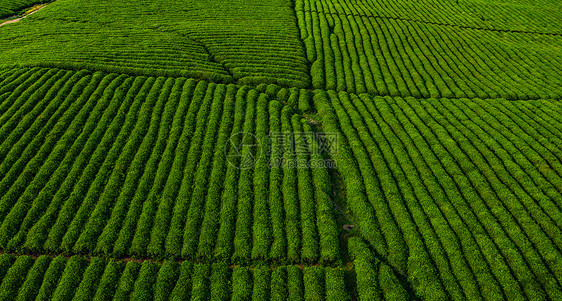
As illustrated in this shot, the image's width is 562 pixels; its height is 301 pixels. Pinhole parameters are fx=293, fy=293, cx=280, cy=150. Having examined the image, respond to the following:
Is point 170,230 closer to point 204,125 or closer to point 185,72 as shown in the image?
point 204,125

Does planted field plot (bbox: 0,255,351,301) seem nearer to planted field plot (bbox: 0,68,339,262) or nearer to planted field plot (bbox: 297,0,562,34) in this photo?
planted field plot (bbox: 0,68,339,262)

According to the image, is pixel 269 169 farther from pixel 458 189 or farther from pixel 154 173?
pixel 458 189

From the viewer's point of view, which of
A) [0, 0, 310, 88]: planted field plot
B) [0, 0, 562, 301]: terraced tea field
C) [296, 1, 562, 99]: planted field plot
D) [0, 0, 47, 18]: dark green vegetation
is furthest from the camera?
[0, 0, 47, 18]: dark green vegetation

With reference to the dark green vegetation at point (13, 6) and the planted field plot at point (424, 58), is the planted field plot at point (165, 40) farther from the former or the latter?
the dark green vegetation at point (13, 6)

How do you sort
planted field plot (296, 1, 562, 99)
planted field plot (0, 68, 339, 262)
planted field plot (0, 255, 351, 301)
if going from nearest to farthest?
planted field plot (0, 255, 351, 301) → planted field plot (0, 68, 339, 262) → planted field plot (296, 1, 562, 99)

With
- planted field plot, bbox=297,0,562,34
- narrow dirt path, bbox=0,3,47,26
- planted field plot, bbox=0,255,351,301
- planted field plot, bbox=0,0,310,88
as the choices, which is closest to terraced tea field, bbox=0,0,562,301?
planted field plot, bbox=0,255,351,301

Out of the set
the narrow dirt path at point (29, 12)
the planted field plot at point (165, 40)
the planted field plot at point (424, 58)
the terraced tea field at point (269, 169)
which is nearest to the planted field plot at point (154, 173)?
the terraced tea field at point (269, 169)

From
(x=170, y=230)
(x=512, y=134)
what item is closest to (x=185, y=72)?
(x=170, y=230)
